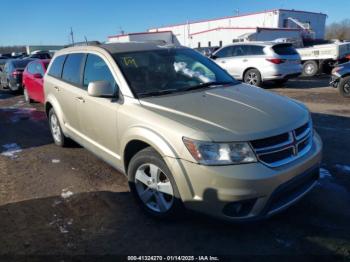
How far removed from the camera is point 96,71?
4.71 metres

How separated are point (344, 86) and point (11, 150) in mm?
9278

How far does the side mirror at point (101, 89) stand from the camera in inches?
160

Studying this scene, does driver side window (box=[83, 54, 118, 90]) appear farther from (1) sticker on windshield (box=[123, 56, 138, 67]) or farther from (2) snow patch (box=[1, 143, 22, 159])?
(2) snow patch (box=[1, 143, 22, 159])

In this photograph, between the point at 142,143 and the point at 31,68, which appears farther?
the point at 31,68

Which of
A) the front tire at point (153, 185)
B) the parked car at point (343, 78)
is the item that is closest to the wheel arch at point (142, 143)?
the front tire at point (153, 185)

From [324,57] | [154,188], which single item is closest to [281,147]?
[154,188]

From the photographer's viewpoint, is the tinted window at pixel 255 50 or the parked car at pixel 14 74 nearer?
the tinted window at pixel 255 50

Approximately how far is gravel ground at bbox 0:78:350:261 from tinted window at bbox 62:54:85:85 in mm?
1304

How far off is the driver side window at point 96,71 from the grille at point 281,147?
1867 mm

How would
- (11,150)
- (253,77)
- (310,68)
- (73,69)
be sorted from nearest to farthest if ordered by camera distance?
(73,69), (11,150), (253,77), (310,68)

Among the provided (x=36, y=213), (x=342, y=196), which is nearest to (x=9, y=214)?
(x=36, y=213)

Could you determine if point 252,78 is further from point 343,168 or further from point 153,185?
point 153,185

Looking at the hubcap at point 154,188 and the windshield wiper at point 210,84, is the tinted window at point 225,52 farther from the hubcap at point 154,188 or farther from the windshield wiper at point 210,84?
the hubcap at point 154,188

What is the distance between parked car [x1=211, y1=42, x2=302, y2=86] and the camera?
1334 centimetres
